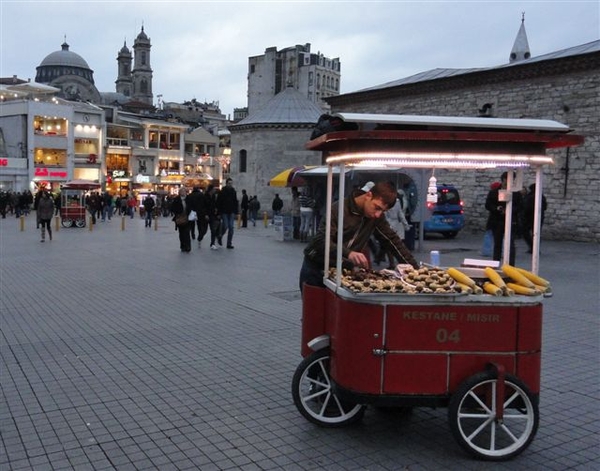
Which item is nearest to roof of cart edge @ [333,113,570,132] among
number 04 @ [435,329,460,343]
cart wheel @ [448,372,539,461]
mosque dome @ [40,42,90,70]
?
number 04 @ [435,329,460,343]

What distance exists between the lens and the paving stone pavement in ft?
14.3

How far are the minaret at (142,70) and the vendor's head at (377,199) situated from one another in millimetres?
123487

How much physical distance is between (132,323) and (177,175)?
64885 millimetres

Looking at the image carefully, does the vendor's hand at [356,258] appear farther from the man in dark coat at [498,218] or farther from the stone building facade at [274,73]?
the stone building facade at [274,73]

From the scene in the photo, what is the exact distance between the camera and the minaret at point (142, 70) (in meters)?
122

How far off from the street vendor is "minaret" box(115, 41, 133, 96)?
424ft

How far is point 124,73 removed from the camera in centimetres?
13012

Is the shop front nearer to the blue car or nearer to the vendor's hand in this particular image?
the blue car

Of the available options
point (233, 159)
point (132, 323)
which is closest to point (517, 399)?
point (132, 323)

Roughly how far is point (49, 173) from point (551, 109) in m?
46.6

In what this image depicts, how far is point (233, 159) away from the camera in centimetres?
4272

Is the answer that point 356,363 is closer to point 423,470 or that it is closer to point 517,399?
point 423,470

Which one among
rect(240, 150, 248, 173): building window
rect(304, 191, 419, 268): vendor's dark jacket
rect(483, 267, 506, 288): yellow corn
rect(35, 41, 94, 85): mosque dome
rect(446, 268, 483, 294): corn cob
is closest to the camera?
rect(446, 268, 483, 294): corn cob

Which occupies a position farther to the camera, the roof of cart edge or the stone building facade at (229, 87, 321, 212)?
the stone building facade at (229, 87, 321, 212)
